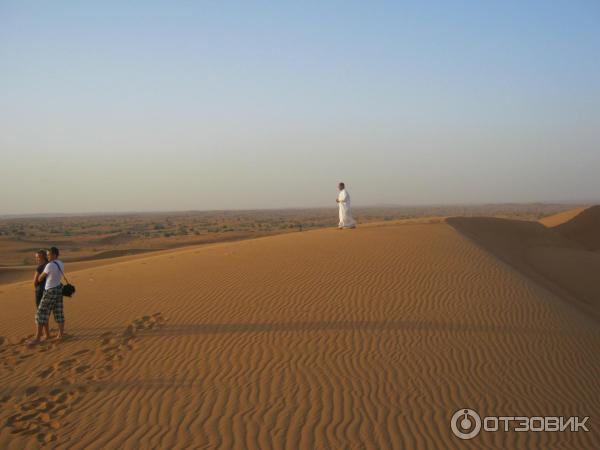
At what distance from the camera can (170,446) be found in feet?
15.9

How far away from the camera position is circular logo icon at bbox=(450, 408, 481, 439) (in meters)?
5.16

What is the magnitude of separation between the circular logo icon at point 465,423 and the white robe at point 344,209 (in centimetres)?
1117

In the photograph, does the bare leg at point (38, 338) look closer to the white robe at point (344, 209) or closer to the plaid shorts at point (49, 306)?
the plaid shorts at point (49, 306)

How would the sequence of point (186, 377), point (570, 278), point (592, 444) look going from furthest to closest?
point (570, 278) → point (186, 377) → point (592, 444)

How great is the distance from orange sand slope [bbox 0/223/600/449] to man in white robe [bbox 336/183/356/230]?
4.66 meters

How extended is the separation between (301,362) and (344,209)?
11.0 m

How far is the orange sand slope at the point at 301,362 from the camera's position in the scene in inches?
203

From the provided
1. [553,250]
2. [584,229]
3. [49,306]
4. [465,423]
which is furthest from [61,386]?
[584,229]

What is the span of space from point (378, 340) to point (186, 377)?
310 centimetres

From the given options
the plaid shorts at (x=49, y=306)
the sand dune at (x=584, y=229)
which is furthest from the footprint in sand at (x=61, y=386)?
the sand dune at (x=584, y=229)

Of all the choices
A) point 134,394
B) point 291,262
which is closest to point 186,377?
point 134,394

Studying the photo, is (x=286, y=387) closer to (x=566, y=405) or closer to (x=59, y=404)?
(x=59, y=404)

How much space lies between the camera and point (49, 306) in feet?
26.3

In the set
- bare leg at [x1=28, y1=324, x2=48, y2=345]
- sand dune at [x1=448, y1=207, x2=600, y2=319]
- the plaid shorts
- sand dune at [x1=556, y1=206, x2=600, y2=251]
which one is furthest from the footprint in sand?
sand dune at [x1=556, y1=206, x2=600, y2=251]
